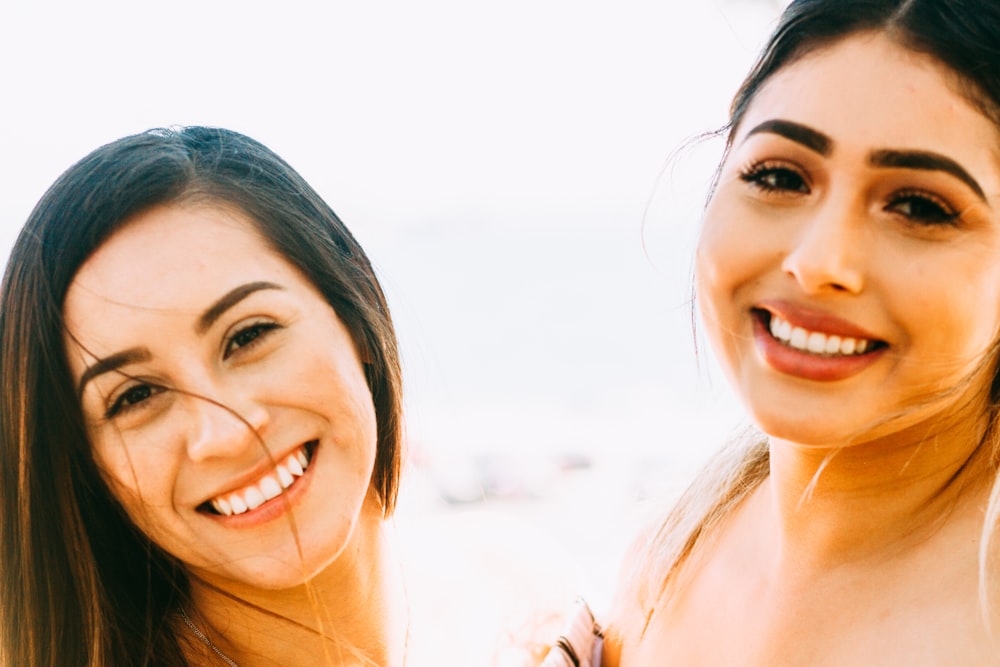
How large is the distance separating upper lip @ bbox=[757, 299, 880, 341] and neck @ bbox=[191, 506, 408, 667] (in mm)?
1015

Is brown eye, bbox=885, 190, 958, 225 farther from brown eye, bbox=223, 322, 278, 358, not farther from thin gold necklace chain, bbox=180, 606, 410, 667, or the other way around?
thin gold necklace chain, bbox=180, 606, 410, 667

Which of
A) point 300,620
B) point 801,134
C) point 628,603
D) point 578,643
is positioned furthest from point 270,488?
point 801,134

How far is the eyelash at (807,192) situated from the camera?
4.33 feet

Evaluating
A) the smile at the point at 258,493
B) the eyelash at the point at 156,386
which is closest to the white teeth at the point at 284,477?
the smile at the point at 258,493

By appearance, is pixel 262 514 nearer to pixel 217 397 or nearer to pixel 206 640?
pixel 217 397

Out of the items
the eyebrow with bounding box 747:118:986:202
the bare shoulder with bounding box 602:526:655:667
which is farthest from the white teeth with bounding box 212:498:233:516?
the eyebrow with bounding box 747:118:986:202

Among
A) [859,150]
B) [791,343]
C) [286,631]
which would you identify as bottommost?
[286,631]

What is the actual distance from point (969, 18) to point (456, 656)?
1522 mm

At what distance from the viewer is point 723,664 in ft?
5.47

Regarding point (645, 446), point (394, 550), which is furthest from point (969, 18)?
point (645, 446)

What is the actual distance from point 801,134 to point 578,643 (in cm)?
108

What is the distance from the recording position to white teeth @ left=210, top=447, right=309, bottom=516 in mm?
1710

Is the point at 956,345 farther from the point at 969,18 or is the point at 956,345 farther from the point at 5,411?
the point at 5,411

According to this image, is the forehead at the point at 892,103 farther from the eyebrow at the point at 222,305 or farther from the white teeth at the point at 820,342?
the eyebrow at the point at 222,305
